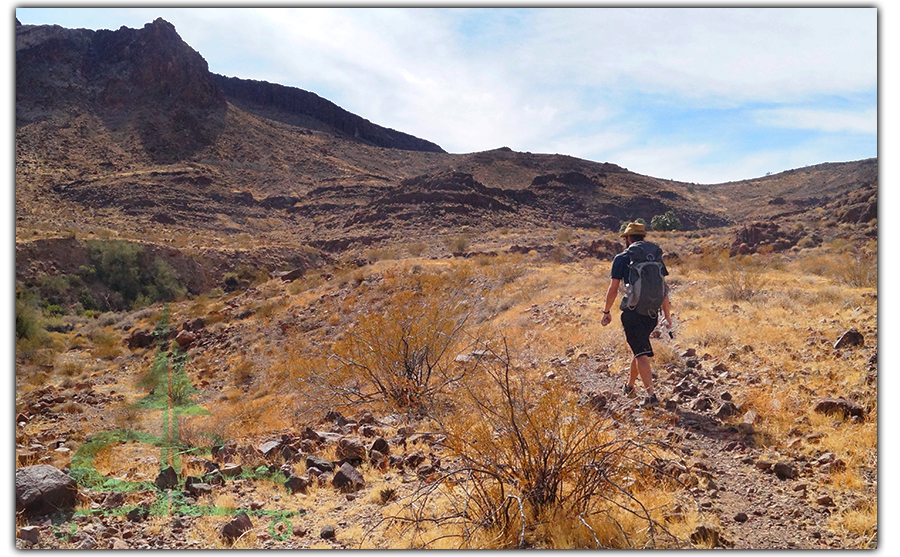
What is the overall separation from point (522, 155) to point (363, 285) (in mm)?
62791

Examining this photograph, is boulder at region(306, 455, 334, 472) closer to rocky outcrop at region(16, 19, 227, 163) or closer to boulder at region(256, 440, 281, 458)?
boulder at region(256, 440, 281, 458)

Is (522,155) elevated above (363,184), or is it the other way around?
(522,155)

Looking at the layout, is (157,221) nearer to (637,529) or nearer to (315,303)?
(315,303)

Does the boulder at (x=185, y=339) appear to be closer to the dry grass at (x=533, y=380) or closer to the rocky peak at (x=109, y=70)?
the dry grass at (x=533, y=380)

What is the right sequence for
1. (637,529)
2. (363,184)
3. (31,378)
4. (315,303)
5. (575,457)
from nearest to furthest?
(637,529), (575,457), (31,378), (315,303), (363,184)

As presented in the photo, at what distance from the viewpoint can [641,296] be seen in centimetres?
470

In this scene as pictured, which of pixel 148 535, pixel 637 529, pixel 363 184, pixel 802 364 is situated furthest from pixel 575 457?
pixel 363 184

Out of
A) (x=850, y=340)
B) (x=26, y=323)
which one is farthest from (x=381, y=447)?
(x=26, y=323)

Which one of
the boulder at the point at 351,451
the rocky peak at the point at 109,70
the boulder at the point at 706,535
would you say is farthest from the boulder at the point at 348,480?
the rocky peak at the point at 109,70

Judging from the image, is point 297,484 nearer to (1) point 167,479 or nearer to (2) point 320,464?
(2) point 320,464

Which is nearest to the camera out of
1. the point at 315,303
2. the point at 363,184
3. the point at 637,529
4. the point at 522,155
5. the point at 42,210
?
the point at 637,529

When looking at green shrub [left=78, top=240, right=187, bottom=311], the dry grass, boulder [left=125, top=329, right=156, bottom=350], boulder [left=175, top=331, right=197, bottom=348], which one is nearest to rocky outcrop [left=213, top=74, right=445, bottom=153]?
green shrub [left=78, top=240, right=187, bottom=311]

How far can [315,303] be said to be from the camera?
55.2ft

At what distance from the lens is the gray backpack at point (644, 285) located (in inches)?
185
